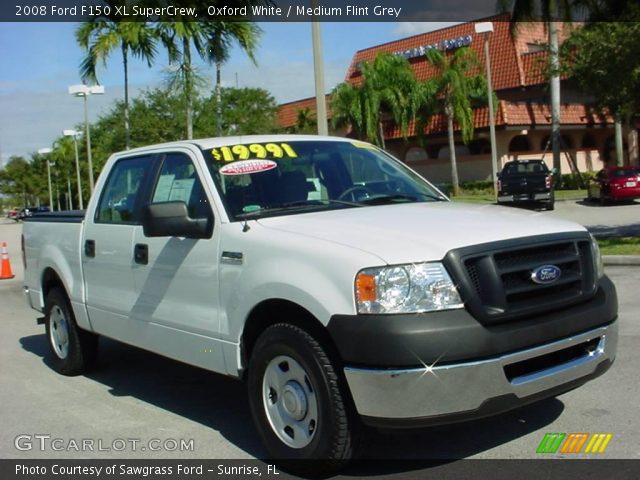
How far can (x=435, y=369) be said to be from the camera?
3.71m

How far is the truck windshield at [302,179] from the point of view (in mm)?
4934

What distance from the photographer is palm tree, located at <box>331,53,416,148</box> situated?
39406 millimetres

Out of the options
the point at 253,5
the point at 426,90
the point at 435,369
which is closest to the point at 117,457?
the point at 435,369

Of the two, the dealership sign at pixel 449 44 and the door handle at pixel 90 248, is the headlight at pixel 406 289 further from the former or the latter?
the dealership sign at pixel 449 44

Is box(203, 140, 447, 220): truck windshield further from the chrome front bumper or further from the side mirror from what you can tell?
the chrome front bumper

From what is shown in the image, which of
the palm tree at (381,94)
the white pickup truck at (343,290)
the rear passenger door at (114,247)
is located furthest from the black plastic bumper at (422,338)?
the palm tree at (381,94)

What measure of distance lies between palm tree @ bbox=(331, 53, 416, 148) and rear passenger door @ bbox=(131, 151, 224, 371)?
3457 cm

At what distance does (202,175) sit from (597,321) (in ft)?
8.64

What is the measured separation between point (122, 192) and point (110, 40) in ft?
51.8

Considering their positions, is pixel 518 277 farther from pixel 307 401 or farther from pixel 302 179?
pixel 302 179

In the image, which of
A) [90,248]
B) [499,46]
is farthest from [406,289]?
[499,46]

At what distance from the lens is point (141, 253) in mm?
5484

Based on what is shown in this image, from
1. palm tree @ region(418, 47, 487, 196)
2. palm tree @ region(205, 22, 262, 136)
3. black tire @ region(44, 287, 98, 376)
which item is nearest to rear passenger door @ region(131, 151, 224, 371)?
black tire @ region(44, 287, 98, 376)

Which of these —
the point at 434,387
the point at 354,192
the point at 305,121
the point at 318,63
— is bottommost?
the point at 434,387
